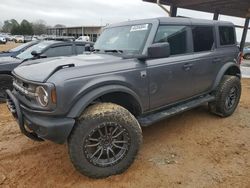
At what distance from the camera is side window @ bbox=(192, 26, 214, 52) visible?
4.62 m

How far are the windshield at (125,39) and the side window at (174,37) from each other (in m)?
0.21

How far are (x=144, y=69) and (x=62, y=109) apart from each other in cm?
131

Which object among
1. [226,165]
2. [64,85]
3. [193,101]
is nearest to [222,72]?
[193,101]

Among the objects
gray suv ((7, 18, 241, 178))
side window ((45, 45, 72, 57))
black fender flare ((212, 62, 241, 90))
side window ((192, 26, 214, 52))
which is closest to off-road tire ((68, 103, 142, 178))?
gray suv ((7, 18, 241, 178))

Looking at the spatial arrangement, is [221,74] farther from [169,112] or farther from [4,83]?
[4,83]

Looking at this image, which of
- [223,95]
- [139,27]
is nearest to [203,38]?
[223,95]

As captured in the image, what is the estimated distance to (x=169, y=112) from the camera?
4.16 m

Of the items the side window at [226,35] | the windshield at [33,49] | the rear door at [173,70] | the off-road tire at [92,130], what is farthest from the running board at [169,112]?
the windshield at [33,49]

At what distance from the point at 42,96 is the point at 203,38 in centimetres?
320

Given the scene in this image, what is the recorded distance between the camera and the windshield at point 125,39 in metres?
3.87

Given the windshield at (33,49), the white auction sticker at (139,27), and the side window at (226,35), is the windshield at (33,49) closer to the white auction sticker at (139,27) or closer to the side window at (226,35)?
the white auction sticker at (139,27)

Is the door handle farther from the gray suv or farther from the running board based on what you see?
the running board

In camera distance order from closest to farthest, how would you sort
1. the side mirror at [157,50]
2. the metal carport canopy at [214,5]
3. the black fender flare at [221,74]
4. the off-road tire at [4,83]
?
1. the side mirror at [157,50]
2. the black fender flare at [221,74]
3. the off-road tire at [4,83]
4. the metal carport canopy at [214,5]

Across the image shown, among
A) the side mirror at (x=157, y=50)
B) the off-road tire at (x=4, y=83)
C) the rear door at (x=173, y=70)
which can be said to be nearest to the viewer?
the side mirror at (x=157, y=50)
